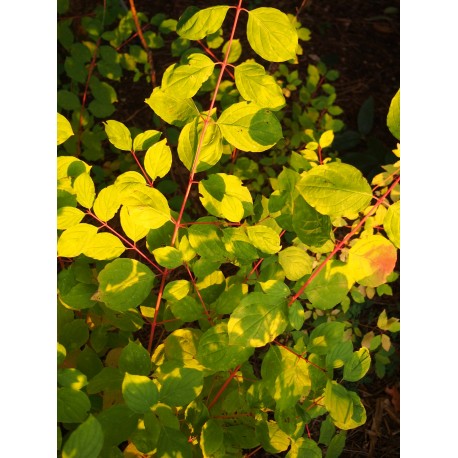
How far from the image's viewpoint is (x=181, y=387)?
2.54ft

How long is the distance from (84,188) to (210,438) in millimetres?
488

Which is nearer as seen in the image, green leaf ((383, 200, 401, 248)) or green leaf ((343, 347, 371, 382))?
green leaf ((383, 200, 401, 248))

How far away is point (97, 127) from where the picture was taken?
5.94 ft

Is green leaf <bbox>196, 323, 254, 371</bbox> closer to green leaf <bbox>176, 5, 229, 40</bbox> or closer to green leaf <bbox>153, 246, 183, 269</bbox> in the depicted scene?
green leaf <bbox>153, 246, 183, 269</bbox>

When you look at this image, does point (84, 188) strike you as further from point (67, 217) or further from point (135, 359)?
point (135, 359)

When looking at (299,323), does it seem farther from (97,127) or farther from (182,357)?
(97,127)

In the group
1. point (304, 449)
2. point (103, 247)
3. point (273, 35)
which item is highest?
point (273, 35)

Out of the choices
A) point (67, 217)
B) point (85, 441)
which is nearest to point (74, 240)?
point (67, 217)

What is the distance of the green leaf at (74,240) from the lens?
85 centimetres

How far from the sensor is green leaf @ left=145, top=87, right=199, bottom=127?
821mm

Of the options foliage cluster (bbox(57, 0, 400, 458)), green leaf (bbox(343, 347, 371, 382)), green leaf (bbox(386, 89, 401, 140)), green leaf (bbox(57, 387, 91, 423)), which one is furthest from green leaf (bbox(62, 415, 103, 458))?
green leaf (bbox(386, 89, 401, 140))

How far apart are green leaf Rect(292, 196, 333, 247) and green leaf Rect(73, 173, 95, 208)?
1.22 feet

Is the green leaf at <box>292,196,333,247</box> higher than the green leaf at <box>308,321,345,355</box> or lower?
higher

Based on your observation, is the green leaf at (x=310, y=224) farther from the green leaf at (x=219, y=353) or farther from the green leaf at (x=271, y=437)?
the green leaf at (x=271, y=437)
